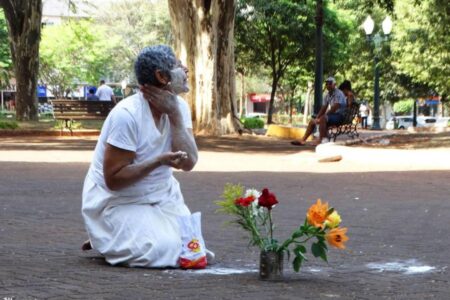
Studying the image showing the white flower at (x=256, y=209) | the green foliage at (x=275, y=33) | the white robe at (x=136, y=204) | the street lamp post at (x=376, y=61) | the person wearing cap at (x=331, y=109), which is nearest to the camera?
the white flower at (x=256, y=209)

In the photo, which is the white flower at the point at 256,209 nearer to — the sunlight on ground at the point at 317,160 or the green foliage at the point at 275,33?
the sunlight on ground at the point at 317,160

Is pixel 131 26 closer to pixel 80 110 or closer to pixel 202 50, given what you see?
pixel 80 110

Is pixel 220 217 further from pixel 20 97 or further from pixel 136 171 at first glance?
pixel 20 97

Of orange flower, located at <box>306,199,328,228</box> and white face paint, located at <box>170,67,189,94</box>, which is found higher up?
white face paint, located at <box>170,67,189,94</box>

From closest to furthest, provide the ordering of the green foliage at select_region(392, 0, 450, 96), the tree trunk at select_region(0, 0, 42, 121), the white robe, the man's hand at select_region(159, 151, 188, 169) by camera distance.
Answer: the man's hand at select_region(159, 151, 188, 169)
the white robe
the tree trunk at select_region(0, 0, 42, 121)
the green foliage at select_region(392, 0, 450, 96)

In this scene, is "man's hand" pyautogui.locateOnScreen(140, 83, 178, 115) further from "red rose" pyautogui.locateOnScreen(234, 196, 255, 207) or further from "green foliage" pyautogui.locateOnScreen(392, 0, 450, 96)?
"green foliage" pyautogui.locateOnScreen(392, 0, 450, 96)

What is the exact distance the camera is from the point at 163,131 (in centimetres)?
525

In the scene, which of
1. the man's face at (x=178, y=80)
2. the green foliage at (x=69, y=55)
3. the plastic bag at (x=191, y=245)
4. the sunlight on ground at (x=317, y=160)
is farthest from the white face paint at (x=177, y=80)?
the green foliage at (x=69, y=55)

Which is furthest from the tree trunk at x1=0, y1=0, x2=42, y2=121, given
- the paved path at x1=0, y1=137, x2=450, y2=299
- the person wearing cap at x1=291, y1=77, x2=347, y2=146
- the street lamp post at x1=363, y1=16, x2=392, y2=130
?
the paved path at x1=0, y1=137, x2=450, y2=299

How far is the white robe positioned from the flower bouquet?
0.51m

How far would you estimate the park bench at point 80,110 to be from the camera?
2347 centimetres

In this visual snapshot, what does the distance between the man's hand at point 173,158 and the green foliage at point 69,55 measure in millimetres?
63746

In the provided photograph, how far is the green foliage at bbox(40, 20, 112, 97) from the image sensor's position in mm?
69500

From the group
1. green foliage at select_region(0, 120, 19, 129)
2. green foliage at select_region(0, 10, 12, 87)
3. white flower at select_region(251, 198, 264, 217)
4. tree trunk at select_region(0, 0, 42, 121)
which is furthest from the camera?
green foliage at select_region(0, 10, 12, 87)
